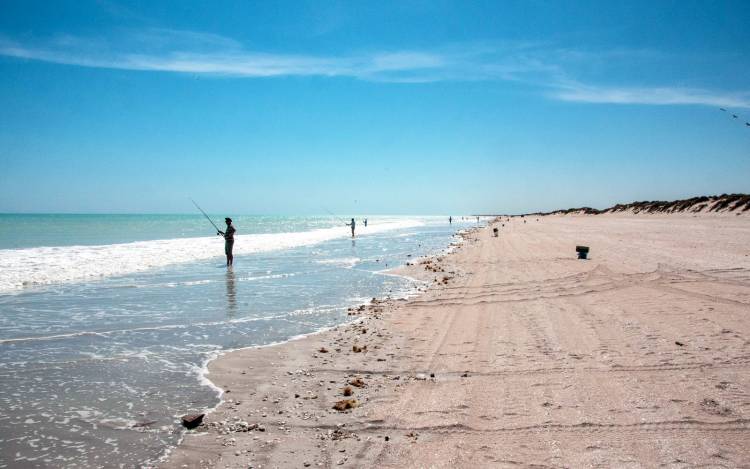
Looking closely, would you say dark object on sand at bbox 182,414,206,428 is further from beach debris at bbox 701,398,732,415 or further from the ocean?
beach debris at bbox 701,398,732,415

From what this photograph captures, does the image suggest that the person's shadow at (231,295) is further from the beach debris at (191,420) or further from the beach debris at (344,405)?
the beach debris at (344,405)

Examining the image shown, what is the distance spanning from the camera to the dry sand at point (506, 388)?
14.4 ft

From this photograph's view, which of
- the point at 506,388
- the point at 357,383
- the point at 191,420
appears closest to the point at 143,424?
the point at 191,420

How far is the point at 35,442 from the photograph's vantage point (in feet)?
16.0

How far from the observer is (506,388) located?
592cm

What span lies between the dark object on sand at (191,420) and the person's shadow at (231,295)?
20.0 feet

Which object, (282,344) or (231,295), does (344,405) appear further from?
(231,295)

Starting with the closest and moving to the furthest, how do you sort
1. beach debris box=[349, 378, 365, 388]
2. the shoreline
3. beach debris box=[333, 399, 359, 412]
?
the shoreline < beach debris box=[333, 399, 359, 412] < beach debris box=[349, 378, 365, 388]

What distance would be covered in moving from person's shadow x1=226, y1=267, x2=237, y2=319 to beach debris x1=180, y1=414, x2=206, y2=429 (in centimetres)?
607

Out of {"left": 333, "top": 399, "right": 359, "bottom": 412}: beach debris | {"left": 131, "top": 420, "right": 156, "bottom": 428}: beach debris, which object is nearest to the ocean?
{"left": 131, "top": 420, "right": 156, "bottom": 428}: beach debris

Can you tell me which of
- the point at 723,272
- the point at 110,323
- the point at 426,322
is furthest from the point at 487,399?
the point at 723,272

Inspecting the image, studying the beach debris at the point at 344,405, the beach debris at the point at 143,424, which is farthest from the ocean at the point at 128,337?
the beach debris at the point at 344,405

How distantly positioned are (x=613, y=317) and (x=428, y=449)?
6742 millimetres

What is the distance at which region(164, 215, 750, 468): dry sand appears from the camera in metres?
4.39
